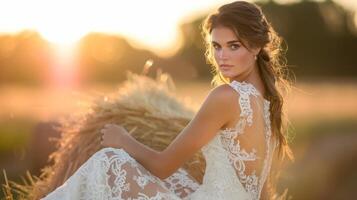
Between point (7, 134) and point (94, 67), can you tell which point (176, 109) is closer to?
point (7, 134)

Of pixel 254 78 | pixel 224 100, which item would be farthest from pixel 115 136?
pixel 254 78

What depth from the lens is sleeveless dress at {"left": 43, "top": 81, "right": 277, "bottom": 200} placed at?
444 cm

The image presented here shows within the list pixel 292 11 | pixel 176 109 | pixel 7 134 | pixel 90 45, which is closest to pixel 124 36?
pixel 90 45

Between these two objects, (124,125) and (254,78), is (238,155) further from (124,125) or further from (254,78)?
(124,125)

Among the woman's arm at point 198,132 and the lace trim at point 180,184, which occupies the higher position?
the woman's arm at point 198,132

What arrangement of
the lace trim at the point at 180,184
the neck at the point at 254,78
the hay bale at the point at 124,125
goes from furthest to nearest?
the hay bale at the point at 124,125
the lace trim at the point at 180,184
the neck at the point at 254,78

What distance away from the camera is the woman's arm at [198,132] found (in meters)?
4.40

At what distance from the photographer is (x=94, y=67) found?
35469 mm

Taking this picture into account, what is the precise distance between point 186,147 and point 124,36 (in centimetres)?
3221

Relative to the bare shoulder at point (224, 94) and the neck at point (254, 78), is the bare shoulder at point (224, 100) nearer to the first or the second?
the bare shoulder at point (224, 94)

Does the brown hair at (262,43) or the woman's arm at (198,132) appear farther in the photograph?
the brown hair at (262,43)

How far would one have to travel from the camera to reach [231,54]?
454 cm

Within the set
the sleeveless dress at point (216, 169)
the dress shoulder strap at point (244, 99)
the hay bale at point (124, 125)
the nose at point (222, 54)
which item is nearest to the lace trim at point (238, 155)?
the sleeveless dress at point (216, 169)

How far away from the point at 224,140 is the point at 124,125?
170 cm
